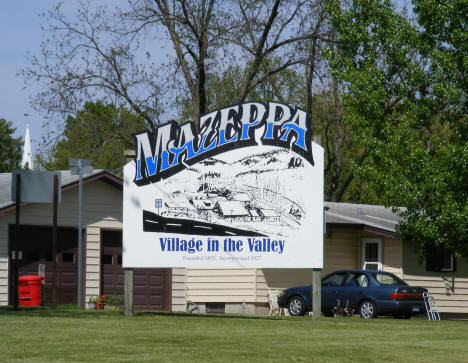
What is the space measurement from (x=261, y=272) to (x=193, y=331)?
1756cm

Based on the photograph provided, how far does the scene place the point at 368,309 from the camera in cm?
2722

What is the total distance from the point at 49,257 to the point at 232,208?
1149 cm

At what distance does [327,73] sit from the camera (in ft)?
124

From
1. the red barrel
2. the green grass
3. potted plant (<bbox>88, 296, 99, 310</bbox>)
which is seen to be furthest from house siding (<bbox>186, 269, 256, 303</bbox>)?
the green grass

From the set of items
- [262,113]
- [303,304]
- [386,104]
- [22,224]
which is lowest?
[303,304]

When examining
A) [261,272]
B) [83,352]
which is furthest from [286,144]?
[261,272]

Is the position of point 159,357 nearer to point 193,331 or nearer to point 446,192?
point 193,331

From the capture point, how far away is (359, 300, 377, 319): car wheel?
27.0m

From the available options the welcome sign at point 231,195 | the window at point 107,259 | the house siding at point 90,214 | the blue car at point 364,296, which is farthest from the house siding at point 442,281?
the welcome sign at point 231,195

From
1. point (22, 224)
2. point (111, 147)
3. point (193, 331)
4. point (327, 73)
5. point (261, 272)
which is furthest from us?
point (111, 147)

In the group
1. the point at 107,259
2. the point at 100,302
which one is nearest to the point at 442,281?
the point at 107,259

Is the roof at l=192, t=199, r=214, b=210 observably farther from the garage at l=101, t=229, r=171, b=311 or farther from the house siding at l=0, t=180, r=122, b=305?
the garage at l=101, t=229, r=171, b=311

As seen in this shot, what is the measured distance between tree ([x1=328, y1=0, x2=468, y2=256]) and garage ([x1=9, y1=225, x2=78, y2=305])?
931 centimetres

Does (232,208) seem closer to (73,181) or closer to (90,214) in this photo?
(73,181)
